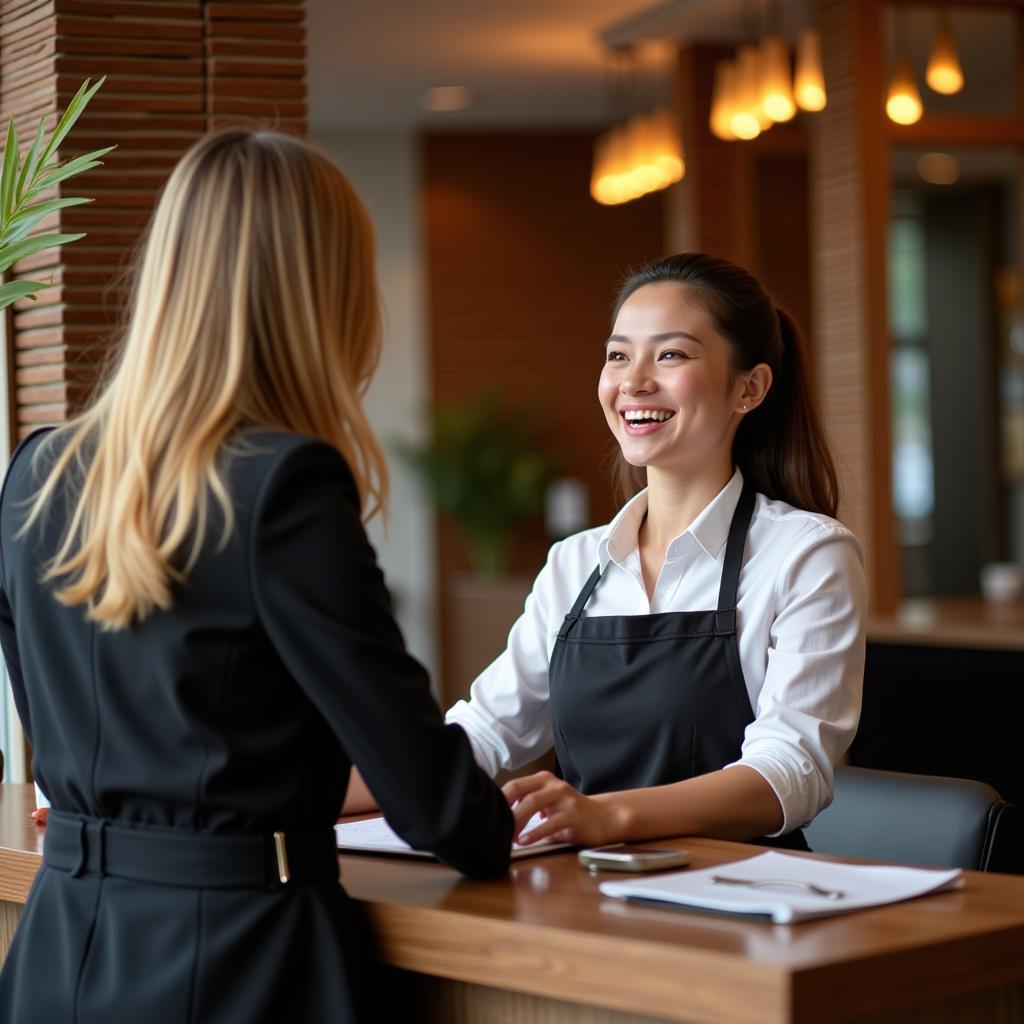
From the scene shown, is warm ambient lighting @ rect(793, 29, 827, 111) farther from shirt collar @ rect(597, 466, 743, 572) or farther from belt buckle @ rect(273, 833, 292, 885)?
belt buckle @ rect(273, 833, 292, 885)

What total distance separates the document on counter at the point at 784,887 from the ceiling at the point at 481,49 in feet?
21.4

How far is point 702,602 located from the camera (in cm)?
246

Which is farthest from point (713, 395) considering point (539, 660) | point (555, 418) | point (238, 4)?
point (555, 418)

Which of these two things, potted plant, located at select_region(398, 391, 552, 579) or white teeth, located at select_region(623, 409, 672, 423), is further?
potted plant, located at select_region(398, 391, 552, 579)

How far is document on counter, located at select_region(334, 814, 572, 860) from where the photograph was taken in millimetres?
1986

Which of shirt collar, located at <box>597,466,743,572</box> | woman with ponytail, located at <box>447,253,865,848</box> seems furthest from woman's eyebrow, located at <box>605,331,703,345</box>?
shirt collar, located at <box>597,466,743,572</box>

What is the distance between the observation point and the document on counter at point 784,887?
1616 millimetres

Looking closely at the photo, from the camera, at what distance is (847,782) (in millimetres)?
2621

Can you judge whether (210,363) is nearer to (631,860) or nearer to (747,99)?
(631,860)

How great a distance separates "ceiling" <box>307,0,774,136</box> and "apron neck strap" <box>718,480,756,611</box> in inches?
226

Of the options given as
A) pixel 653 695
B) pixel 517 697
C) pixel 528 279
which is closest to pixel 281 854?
pixel 653 695

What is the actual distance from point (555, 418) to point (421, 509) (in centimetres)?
109

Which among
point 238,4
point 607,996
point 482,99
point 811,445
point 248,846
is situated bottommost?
point 607,996

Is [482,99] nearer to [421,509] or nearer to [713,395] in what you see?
[421,509]
